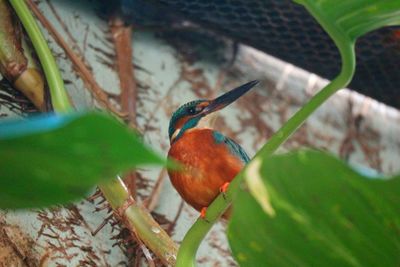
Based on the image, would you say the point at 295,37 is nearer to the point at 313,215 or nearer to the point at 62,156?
the point at 313,215

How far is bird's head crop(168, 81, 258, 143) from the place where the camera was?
194 cm

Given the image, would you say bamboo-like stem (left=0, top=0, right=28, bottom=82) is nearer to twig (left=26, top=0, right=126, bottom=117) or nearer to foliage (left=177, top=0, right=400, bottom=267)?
twig (left=26, top=0, right=126, bottom=117)

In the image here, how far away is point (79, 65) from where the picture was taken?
A: 2.13 metres

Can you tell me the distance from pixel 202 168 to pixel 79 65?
0.62m

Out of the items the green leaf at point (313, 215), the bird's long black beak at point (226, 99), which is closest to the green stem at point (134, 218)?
the bird's long black beak at point (226, 99)

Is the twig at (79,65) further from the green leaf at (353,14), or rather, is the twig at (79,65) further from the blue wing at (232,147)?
the green leaf at (353,14)

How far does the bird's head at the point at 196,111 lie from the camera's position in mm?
1943

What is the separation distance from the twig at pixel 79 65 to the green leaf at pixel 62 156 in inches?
57.2

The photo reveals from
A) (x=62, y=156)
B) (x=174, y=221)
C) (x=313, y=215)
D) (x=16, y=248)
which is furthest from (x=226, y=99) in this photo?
(x=62, y=156)

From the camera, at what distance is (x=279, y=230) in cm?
91

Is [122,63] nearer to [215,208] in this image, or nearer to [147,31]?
[147,31]

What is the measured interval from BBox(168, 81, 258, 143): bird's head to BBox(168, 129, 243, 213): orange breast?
14 centimetres

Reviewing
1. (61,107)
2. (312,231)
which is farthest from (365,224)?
(61,107)

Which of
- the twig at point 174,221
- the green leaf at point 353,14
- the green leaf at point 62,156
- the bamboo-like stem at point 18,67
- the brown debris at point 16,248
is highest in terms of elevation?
the green leaf at point 62,156
